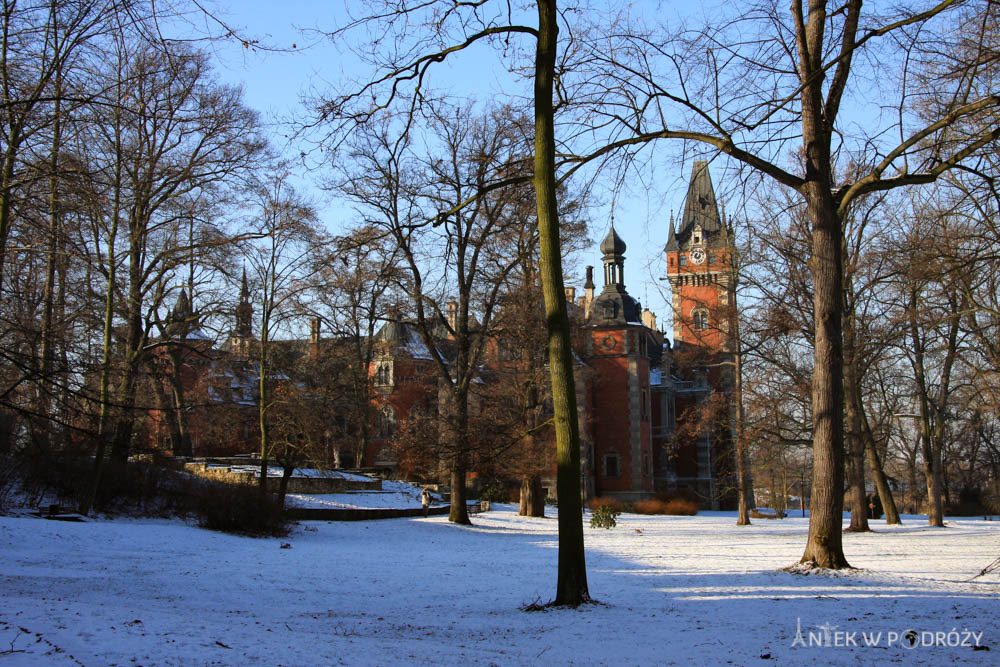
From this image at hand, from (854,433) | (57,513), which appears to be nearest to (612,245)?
(854,433)

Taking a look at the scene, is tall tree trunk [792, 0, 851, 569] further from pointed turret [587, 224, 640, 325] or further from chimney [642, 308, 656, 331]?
chimney [642, 308, 656, 331]

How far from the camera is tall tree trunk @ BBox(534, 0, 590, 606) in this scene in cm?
945

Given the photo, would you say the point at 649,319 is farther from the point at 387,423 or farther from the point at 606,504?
the point at 606,504

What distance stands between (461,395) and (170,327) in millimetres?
10874

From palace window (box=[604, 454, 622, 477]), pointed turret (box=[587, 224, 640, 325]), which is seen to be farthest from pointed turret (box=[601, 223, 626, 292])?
palace window (box=[604, 454, 622, 477])

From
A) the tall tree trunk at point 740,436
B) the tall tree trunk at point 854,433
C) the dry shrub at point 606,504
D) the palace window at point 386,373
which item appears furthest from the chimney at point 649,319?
the tall tree trunk at point 854,433

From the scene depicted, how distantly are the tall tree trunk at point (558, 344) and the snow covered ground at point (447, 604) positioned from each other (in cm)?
63

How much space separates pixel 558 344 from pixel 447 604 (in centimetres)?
339

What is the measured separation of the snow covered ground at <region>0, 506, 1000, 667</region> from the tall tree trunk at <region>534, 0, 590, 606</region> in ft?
2.07

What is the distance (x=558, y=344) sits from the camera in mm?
10055

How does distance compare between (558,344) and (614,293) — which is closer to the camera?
(558,344)

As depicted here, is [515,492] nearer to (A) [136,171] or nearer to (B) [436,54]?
(A) [136,171]

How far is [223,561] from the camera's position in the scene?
44.6 feet

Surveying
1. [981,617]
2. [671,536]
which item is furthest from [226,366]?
[981,617]
